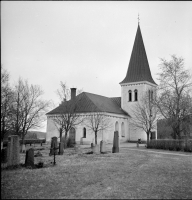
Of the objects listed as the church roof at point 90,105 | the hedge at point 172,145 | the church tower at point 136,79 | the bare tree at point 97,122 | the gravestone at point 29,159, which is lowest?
the hedge at point 172,145

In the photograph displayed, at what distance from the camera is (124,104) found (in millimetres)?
45719

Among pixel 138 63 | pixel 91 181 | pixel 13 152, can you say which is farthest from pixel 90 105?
pixel 91 181

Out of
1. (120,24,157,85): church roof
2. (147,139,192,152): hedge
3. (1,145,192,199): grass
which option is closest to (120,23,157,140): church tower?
(120,24,157,85): church roof

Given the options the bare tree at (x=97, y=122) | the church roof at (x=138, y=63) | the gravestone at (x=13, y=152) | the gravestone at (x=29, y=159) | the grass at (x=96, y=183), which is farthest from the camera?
the church roof at (x=138, y=63)

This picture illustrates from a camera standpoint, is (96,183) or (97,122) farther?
(97,122)

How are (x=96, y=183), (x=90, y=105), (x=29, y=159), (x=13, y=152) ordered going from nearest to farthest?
(x=96, y=183), (x=13, y=152), (x=29, y=159), (x=90, y=105)

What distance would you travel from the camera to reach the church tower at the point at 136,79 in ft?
144

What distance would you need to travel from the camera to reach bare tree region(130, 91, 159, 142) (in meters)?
33.4

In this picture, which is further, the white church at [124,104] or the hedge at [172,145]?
the white church at [124,104]

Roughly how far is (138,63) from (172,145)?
22.5 meters

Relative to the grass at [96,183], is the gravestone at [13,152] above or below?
above

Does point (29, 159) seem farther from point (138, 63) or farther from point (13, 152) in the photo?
point (138, 63)

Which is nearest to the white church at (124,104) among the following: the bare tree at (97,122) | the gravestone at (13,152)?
the bare tree at (97,122)

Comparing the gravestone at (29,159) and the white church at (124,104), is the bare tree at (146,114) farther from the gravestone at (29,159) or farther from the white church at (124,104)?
the gravestone at (29,159)
